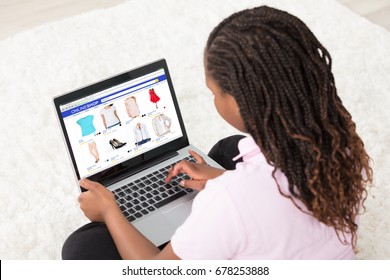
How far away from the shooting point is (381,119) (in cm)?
217

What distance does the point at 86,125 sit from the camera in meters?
1.44

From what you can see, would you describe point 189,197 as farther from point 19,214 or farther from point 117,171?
point 19,214

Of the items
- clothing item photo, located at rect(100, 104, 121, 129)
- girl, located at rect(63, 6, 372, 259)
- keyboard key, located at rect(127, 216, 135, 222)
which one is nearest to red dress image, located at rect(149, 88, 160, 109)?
clothing item photo, located at rect(100, 104, 121, 129)

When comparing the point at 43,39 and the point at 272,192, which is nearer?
the point at 272,192

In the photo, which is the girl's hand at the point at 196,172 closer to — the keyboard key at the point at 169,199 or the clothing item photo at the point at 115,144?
the keyboard key at the point at 169,199

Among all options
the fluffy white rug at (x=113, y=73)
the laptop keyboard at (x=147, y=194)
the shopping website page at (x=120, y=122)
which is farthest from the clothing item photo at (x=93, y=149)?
the fluffy white rug at (x=113, y=73)

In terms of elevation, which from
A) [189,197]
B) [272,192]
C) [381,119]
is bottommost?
[381,119]

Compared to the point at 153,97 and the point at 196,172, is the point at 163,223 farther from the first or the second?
the point at 153,97

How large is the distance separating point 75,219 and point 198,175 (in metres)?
0.66

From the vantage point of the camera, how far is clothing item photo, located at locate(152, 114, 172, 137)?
153 centimetres

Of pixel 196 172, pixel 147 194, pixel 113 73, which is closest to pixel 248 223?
pixel 196 172

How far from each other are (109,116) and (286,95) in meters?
0.64
